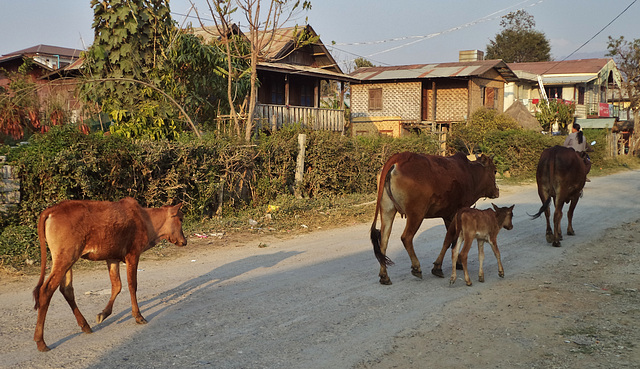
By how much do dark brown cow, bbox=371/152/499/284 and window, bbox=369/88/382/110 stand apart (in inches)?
1251

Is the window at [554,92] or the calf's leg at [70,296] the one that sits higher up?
the window at [554,92]

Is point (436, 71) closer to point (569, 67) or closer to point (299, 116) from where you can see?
point (299, 116)

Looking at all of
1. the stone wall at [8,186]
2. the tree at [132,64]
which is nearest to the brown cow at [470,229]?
the stone wall at [8,186]

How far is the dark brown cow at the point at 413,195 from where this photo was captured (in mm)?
7590

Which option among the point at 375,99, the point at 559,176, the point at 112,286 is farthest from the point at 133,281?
the point at 375,99

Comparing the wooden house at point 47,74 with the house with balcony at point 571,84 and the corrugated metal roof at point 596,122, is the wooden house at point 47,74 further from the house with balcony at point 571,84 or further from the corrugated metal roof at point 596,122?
the corrugated metal roof at point 596,122

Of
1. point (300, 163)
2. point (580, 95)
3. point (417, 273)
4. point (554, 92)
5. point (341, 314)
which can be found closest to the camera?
point (341, 314)

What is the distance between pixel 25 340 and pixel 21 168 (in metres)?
4.82

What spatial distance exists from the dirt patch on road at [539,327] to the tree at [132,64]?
405 inches

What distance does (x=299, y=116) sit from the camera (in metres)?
Answer: 25.7

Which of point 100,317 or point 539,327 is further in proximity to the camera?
point 539,327

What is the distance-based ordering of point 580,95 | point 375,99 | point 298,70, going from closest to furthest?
point 298,70, point 375,99, point 580,95

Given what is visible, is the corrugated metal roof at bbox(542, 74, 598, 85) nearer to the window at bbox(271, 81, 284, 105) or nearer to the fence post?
the window at bbox(271, 81, 284, 105)

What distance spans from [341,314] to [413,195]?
2.14 metres
